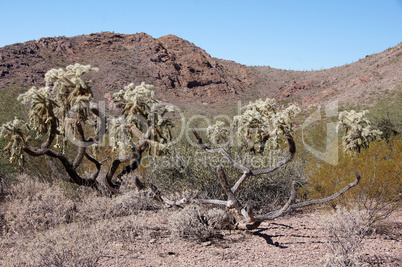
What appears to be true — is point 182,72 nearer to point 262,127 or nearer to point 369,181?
point 262,127

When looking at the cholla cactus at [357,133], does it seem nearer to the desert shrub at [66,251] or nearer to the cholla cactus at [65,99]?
the desert shrub at [66,251]

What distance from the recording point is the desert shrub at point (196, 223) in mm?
4797

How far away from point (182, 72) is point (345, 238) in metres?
43.4

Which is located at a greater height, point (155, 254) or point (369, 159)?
point (369, 159)

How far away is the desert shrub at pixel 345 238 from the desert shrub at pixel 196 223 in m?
1.61

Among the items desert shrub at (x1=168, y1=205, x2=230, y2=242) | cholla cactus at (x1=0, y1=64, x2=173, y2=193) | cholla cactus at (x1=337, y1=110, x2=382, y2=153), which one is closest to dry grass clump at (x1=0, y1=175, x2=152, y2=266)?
desert shrub at (x1=168, y1=205, x2=230, y2=242)

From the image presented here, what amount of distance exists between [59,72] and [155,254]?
3.85 metres

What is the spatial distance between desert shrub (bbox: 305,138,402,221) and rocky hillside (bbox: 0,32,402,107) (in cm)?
2487

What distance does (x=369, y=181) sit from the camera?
5.58 meters

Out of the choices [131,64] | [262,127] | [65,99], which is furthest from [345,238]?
[131,64]

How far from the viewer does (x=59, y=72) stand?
5996mm

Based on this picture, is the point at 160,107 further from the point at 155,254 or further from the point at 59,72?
the point at 155,254

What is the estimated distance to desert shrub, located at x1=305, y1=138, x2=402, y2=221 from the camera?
5370 millimetres

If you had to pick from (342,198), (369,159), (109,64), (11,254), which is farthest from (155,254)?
(109,64)
